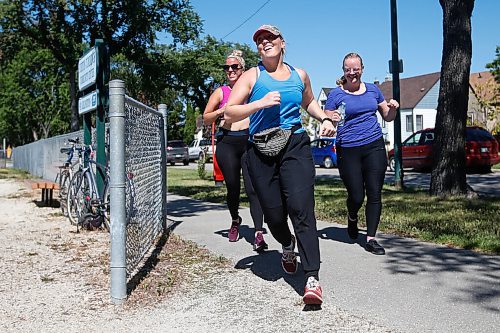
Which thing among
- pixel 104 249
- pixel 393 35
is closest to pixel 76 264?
pixel 104 249

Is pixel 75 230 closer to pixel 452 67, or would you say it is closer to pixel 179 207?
pixel 179 207

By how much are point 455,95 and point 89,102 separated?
6243mm

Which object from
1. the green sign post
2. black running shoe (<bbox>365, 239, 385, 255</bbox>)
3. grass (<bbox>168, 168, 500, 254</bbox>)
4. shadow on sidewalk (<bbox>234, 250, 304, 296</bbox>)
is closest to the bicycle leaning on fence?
the green sign post

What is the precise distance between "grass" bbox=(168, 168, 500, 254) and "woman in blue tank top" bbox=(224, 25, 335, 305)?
7.91 feet

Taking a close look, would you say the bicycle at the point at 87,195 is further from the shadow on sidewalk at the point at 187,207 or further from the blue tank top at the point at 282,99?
the blue tank top at the point at 282,99

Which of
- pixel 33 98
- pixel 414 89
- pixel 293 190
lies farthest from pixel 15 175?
pixel 414 89

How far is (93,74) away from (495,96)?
37084 mm

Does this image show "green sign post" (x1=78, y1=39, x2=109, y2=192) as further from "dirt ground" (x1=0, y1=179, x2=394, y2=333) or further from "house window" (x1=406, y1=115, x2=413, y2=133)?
"house window" (x1=406, y1=115, x2=413, y2=133)

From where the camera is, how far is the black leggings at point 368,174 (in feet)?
19.8

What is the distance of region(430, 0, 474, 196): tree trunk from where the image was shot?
35.3 feet

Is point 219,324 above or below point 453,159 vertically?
below

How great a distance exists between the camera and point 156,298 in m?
4.59

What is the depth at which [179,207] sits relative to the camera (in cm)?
1096

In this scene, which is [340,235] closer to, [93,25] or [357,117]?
[357,117]
